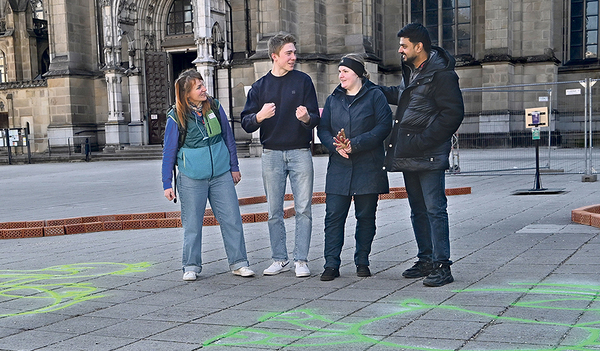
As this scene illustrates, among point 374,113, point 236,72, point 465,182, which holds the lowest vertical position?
point 465,182

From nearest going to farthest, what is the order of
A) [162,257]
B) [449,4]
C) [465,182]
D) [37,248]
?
1. [162,257]
2. [37,248]
3. [465,182]
4. [449,4]

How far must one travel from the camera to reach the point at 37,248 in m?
8.09

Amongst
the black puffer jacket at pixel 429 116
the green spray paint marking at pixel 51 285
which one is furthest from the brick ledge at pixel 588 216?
the green spray paint marking at pixel 51 285

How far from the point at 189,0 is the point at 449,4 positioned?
1193cm

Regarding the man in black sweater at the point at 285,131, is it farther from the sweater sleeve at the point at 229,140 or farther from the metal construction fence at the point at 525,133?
the metal construction fence at the point at 525,133

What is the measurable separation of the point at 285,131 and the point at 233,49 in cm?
2351

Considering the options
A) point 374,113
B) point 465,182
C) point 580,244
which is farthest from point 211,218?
point 465,182

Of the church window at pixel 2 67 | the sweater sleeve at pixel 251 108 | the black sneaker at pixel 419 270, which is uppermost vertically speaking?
the church window at pixel 2 67

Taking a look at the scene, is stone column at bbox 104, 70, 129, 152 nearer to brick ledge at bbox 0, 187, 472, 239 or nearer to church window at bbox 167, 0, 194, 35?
church window at bbox 167, 0, 194, 35

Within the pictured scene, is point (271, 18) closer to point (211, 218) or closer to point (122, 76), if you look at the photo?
point (122, 76)

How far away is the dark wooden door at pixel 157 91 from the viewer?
30078mm

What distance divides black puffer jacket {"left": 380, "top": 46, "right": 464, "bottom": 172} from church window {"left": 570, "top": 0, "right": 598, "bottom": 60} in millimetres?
27736

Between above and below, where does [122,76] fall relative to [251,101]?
above

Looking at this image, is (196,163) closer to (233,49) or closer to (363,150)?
(363,150)
